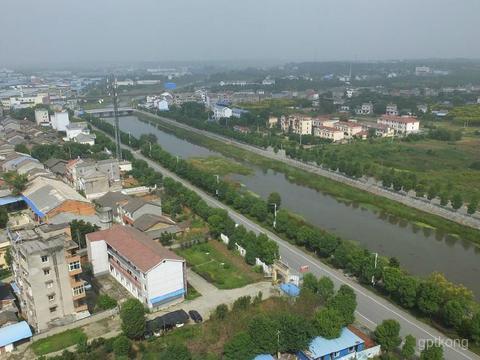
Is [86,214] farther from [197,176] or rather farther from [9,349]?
[9,349]

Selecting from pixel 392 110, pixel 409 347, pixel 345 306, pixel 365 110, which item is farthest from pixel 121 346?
pixel 365 110

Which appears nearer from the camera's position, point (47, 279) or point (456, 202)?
point (47, 279)

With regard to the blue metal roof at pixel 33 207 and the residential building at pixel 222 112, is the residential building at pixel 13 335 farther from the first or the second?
the residential building at pixel 222 112

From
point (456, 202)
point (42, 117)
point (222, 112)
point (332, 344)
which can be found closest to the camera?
point (332, 344)

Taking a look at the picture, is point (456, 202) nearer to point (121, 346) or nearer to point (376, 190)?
point (376, 190)

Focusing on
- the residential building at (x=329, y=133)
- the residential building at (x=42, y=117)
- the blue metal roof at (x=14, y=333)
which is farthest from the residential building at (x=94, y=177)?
the residential building at (x=42, y=117)

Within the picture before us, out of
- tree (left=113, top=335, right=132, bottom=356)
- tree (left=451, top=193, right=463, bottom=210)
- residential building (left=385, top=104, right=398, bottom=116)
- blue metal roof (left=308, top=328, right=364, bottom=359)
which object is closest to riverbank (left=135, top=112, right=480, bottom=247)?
tree (left=451, top=193, right=463, bottom=210)
